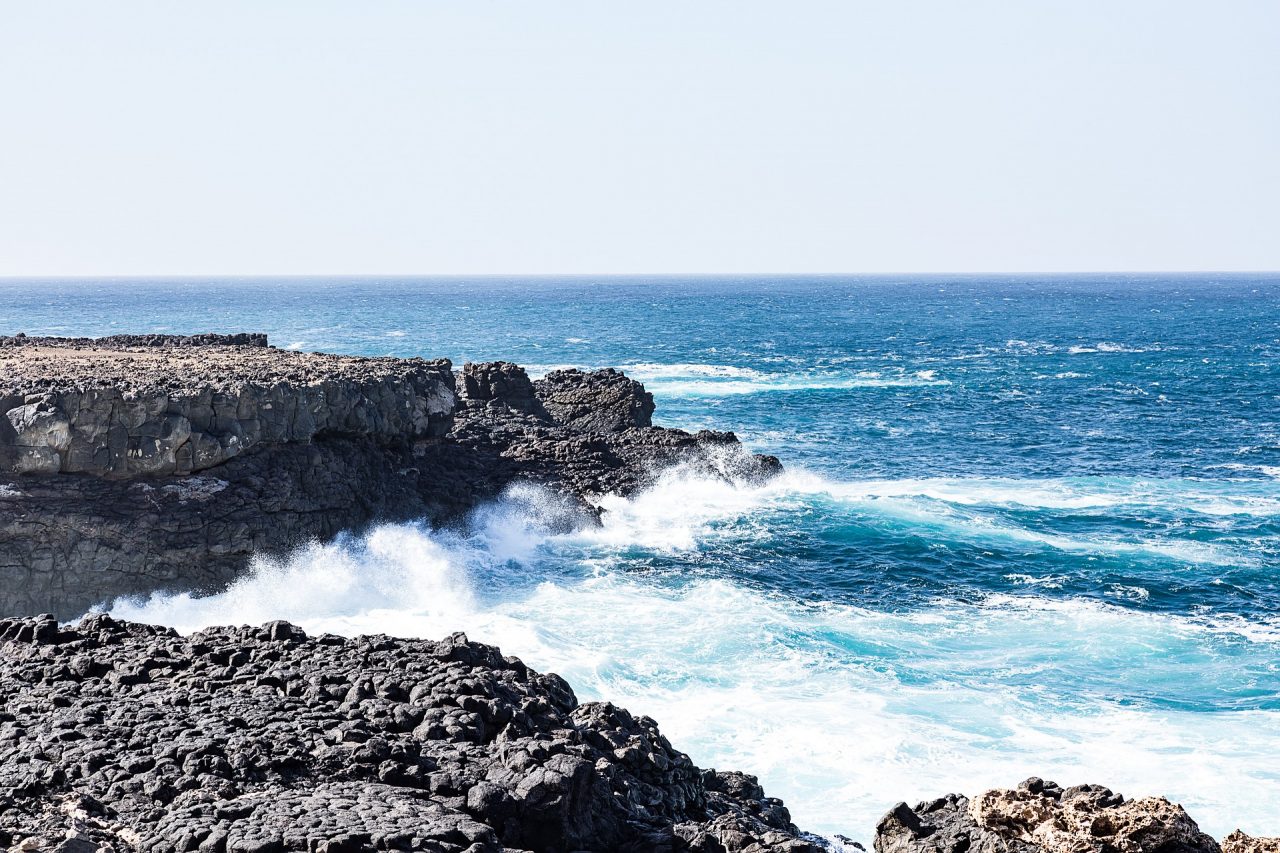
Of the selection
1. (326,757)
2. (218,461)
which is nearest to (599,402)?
(218,461)

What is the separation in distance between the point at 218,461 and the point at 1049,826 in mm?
22907

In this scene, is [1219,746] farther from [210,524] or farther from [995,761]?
[210,524]

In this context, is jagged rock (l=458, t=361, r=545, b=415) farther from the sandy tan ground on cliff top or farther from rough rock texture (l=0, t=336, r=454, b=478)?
rough rock texture (l=0, t=336, r=454, b=478)

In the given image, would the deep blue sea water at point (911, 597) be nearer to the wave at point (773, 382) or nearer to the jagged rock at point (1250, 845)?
the wave at point (773, 382)

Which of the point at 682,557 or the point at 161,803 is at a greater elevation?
the point at 161,803

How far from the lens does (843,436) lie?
180 ft

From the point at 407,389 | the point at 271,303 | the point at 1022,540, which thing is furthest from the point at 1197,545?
the point at 271,303

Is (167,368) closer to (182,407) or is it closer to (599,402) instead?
(182,407)

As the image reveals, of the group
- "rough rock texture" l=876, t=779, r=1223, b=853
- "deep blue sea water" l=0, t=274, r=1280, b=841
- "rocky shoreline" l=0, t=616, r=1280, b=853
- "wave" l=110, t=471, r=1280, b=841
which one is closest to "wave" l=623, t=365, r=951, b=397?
"deep blue sea water" l=0, t=274, r=1280, b=841

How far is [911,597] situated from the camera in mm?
30703

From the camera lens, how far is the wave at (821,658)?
65.1 ft

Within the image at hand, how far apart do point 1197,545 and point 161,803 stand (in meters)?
32.7

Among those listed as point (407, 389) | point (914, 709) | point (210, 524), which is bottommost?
point (914, 709)

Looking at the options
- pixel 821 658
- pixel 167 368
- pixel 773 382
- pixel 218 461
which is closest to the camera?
pixel 821 658
